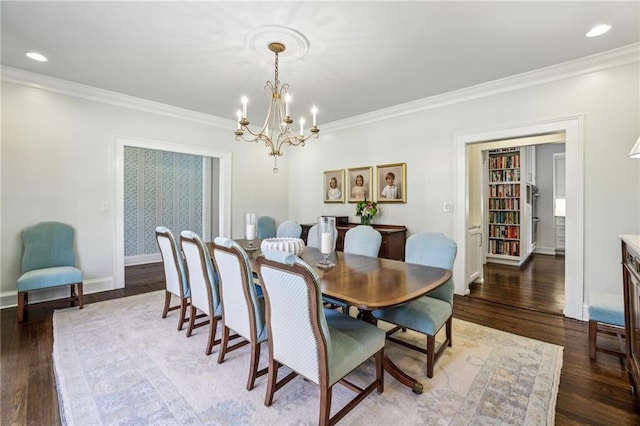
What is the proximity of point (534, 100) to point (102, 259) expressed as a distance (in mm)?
5565

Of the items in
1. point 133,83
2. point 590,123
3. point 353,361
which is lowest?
point 353,361

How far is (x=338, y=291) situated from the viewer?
1622 millimetres

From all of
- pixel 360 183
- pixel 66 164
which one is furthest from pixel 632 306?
pixel 66 164

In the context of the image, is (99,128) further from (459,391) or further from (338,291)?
(459,391)

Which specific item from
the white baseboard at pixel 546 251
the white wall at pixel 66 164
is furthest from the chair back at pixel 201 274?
the white baseboard at pixel 546 251

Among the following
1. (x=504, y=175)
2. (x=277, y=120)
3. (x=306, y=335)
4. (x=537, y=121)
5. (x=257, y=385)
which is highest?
(x=277, y=120)

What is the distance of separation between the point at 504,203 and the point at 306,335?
635 centimetres

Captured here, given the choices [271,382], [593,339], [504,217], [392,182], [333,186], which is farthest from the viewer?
[504,217]

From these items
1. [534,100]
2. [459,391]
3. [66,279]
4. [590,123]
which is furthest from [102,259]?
[590,123]

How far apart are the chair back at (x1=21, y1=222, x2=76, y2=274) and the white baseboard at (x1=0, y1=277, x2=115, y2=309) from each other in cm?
37

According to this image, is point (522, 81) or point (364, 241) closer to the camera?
point (364, 241)

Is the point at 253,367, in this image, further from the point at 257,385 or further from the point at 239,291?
the point at 239,291

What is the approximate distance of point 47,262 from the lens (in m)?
3.34

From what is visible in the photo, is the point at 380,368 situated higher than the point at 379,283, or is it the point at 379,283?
the point at 379,283
